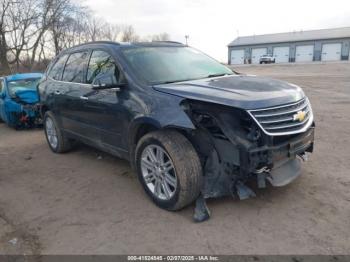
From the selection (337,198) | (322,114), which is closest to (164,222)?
(337,198)

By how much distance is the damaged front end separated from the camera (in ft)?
10.6

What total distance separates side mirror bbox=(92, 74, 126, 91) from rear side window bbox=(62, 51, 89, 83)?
3.04 feet

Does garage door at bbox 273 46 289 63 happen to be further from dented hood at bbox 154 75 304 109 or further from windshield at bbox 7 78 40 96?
dented hood at bbox 154 75 304 109

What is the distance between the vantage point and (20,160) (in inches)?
242

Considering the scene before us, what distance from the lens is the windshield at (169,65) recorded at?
4.16 m

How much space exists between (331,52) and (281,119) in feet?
214

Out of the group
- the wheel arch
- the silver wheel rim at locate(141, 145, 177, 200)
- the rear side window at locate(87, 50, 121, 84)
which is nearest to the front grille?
the wheel arch

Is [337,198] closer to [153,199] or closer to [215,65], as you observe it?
[153,199]

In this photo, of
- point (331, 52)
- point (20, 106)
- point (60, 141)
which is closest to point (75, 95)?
point (60, 141)

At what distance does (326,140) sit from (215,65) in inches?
108

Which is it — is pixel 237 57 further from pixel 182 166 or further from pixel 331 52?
pixel 182 166

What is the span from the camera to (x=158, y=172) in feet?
12.5

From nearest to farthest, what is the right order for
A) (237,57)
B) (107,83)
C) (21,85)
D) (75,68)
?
(107,83), (75,68), (21,85), (237,57)

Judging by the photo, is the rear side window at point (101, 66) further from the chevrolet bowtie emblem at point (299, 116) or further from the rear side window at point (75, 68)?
the chevrolet bowtie emblem at point (299, 116)
